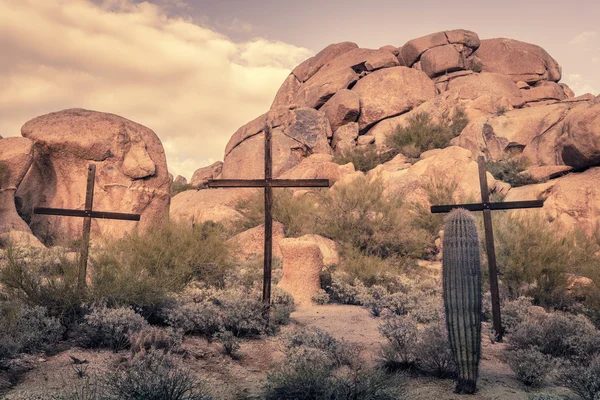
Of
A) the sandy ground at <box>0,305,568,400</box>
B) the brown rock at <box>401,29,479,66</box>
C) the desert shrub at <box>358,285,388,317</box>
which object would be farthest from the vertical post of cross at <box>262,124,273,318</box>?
the brown rock at <box>401,29,479,66</box>

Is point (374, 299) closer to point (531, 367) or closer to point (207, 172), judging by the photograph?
point (531, 367)

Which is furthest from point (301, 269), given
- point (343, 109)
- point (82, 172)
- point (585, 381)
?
point (343, 109)

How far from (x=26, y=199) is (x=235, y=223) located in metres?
6.77

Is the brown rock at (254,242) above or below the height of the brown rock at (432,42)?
below

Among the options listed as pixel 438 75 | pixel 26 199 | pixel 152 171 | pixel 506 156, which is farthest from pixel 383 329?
pixel 438 75

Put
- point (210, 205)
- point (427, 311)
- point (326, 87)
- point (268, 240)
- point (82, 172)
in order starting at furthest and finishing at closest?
point (326, 87)
point (210, 205)
point (82, 172)
point (427, 311)
point (268, 240)

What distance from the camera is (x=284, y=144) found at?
27672mm

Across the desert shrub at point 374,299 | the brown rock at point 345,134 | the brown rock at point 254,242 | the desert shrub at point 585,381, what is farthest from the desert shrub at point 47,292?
the brown rock at point 345,134

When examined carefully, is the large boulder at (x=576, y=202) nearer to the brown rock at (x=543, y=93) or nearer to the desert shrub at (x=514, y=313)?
the desert shrub at (x=514, y=313)

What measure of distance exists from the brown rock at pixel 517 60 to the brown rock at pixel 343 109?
1179cm

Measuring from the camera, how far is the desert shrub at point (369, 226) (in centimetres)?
1455

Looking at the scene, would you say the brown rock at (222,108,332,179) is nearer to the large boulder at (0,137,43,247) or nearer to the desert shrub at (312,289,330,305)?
the large boulder at (0,137,43,247)

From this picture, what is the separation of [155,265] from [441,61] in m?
28.8

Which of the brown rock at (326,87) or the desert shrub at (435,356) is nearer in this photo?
the desert shrub at (435,356)
